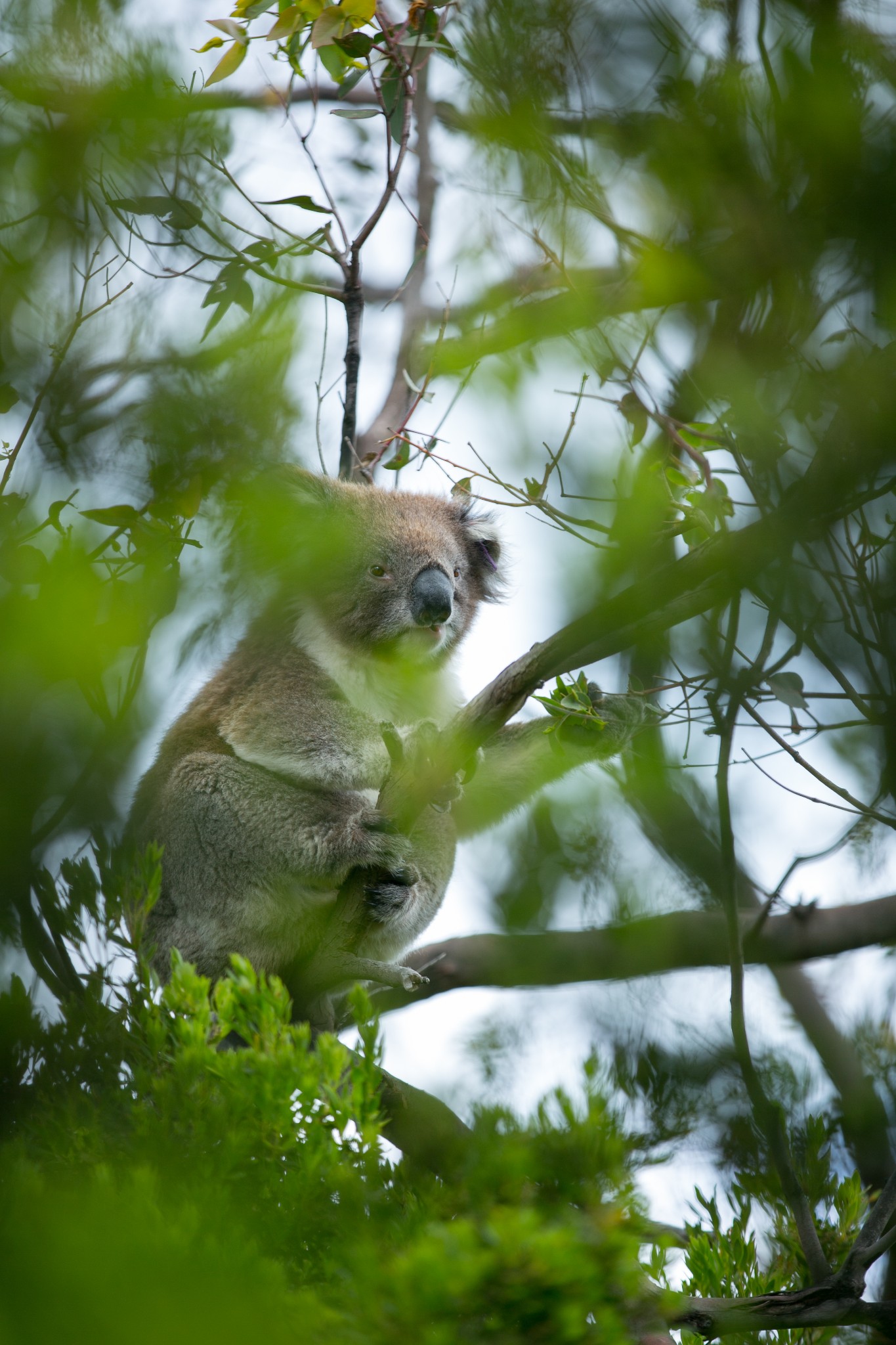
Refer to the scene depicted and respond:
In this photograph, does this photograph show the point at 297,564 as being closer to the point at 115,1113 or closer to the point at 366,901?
the point at 115,1113

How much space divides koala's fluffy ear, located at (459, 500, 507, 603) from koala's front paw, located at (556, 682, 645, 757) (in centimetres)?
121

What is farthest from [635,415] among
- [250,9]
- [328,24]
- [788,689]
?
[250,9]

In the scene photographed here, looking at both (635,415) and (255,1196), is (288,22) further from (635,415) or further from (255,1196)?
(255,1196)

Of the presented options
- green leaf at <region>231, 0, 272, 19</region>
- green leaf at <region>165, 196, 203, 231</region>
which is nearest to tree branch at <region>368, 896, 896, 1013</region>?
green leaf at <region>165, 196, 203, 231</region>

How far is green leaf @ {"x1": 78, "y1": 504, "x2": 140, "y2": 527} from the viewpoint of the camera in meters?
1.73

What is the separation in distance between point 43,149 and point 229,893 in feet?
7.42

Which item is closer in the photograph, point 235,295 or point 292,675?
point 235,295

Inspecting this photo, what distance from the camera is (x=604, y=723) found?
2.64 meters

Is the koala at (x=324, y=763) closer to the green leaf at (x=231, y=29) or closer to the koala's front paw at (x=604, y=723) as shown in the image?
the koala's front paw at (x=604, y=723)

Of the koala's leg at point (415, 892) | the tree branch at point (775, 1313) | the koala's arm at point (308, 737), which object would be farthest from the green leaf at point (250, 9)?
the tree branch at point (775, 1313)

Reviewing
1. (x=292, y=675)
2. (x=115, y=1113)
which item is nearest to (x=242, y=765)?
(x=292, y=675)

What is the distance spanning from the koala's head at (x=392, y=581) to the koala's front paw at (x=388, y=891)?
2.47ft

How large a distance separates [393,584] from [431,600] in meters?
0.20

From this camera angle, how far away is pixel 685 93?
4.77 ft
